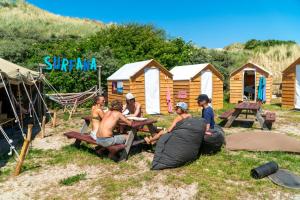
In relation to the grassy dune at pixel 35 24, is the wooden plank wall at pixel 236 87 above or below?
below

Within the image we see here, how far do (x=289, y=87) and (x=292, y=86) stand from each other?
192 millimetres

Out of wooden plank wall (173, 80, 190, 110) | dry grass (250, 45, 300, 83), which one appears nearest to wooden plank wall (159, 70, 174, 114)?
wooden plank wall (173, 80, 190, 110)

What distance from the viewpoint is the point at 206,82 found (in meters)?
15.9

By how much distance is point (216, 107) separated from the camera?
16.5m

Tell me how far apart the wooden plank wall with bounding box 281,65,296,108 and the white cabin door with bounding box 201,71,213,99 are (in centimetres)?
385

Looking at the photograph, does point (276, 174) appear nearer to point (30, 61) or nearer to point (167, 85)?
point (167, 85)

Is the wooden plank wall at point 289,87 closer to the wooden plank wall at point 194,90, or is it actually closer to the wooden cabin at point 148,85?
the wooden plank wall at point 194,90

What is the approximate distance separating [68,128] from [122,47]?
39.0ft

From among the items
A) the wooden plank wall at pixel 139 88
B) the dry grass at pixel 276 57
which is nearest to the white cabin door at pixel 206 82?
the wooden plank wall at pixel 139 88

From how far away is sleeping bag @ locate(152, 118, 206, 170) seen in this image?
6.09m

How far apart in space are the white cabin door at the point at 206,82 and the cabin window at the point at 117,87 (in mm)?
4042

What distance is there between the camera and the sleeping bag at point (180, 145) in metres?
6.09

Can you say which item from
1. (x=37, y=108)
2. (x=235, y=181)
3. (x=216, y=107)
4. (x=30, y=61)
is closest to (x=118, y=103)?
(x=235, y=181)

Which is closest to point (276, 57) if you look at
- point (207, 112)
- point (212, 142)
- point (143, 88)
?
point (143, 88)
